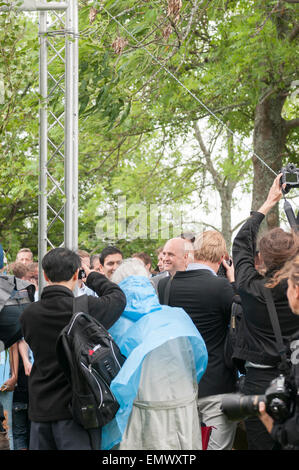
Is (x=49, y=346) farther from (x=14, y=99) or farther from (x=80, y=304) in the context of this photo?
(x=14, y=99)

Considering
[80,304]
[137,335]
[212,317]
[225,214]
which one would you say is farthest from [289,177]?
[225,214]

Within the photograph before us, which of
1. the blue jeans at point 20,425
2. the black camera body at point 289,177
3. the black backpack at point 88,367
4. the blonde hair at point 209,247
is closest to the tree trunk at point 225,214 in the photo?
the blue jeans at point 20,425

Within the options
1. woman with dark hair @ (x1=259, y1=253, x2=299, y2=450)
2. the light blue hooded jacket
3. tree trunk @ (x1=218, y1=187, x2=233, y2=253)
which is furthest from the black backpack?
tree trunk @ (x1=218, y1=187, x2=233, y2=253)

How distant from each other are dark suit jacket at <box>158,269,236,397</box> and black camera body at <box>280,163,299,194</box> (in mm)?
814

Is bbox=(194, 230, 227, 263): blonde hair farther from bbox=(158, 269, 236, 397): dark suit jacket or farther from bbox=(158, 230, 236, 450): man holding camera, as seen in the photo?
bbox=(158, 269, 236, 397): dark suit jacket

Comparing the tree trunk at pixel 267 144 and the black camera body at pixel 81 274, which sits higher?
the tree trunk at pixel 267 144

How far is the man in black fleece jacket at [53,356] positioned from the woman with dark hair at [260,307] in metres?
0.78

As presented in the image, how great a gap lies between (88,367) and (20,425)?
2144 millimetres

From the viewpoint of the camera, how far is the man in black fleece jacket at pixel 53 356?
3.31 metres

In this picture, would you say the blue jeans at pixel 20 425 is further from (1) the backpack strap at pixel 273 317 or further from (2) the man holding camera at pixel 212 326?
(1) the backpack strap at pixel 273 317

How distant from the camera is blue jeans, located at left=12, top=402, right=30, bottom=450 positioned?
4.92 m

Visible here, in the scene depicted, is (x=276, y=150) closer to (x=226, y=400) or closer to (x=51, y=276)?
(x=51, y=276)

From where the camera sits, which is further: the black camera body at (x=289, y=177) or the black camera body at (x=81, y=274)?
the black camera body at (x=81, y=274)

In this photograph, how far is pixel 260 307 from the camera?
3.33m
